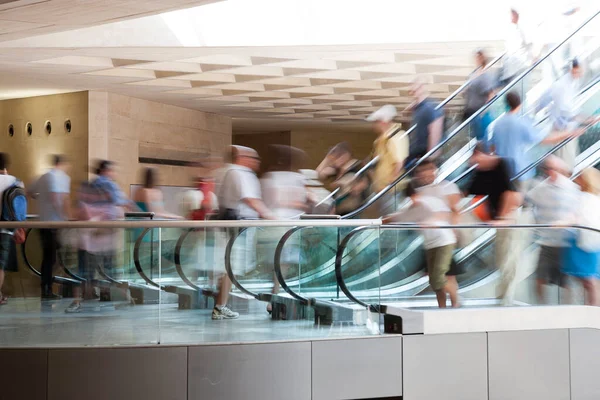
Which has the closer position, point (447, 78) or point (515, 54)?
point (515, 54)

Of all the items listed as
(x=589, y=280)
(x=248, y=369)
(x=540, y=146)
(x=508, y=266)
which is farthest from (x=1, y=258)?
(x=540, y=146)

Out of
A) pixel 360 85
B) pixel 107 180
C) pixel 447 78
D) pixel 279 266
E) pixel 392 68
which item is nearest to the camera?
pixel 279 266

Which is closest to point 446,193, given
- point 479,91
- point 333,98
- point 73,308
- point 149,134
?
point 479,91

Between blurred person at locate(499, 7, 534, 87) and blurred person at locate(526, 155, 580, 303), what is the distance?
1.95 metres

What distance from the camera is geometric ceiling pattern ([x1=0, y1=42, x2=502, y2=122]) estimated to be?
1237 centimetres

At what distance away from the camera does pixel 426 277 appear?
632 cm

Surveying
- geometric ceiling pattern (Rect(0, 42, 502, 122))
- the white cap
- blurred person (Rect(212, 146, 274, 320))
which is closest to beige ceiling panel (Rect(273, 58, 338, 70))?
geometric ceiling pattern (Rect(0, 42, 502, 122))

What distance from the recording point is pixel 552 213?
688cm

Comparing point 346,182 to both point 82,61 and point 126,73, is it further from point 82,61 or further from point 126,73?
point 126,73

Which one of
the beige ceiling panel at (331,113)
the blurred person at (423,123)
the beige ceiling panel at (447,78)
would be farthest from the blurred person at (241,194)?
the beige ceiling panel at (331,113)

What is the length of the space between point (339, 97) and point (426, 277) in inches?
421

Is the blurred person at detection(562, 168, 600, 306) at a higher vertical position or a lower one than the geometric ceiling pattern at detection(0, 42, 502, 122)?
lower

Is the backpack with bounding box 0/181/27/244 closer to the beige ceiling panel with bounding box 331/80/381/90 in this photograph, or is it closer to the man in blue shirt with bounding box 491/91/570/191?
the man in blue shirt with bounding box 491/91/570/191

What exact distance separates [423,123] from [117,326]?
377 centimetres
